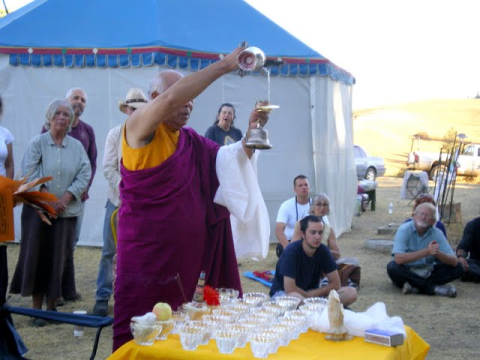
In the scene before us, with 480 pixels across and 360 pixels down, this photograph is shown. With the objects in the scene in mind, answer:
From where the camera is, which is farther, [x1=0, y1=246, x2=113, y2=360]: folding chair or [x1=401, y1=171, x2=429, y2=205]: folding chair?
[x1=401, y1=171, x2=429, y2=205]: folding chair

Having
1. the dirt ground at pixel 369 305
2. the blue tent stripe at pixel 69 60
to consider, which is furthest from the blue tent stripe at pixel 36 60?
the dirt ground at pixel 369 305

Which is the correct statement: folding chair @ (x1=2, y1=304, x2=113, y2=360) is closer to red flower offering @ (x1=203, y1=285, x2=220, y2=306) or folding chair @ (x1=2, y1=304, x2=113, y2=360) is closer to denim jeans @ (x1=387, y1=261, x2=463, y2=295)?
red flower offering @ (x1=203, y1=285, x2=220, y2=306)

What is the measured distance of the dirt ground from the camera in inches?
192

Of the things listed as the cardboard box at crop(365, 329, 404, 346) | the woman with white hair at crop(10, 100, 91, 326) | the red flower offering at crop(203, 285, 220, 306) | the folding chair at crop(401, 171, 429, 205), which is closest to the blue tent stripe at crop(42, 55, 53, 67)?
the woman with white hair at crop(10, 100, 91, 326)

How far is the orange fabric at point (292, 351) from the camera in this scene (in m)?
2.51

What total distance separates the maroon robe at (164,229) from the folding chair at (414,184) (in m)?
13.6

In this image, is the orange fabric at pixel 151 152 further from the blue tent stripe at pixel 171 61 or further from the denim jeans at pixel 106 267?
the blue tent stripe at pixel 171 61

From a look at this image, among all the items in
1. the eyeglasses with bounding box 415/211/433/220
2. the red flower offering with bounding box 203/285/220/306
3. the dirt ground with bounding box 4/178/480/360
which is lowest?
the dirt ground with bounding box 4/178/480/360

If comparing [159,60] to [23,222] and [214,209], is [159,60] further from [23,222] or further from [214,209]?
[214,209]

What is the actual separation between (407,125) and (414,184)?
30.7 meters

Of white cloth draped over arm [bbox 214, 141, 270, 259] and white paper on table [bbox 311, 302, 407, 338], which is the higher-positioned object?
white cloth draped over arm [bbox 214, 141, 270, 259]

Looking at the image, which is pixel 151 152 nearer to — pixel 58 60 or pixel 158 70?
pixel 158 70

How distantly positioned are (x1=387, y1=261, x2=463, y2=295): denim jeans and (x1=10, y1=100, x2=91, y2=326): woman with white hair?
3.50m

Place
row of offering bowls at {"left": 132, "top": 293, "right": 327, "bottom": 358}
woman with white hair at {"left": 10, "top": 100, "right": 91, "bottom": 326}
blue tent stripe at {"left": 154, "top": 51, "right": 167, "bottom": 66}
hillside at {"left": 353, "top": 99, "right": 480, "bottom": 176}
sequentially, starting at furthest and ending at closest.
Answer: hillside at {"left": 353, "top": 99, "right": 480, "bottom": 176}, blue tent stripe at {"left": 154, "top": 51, "right": 167, "bottom": 66}, woman with white hair at {"left": 10, "top": 100, "right": 91, "bottom": 326}, row of offering bowls at {"left": 132, "top": 293, "right": 327, "bottom": 358}
